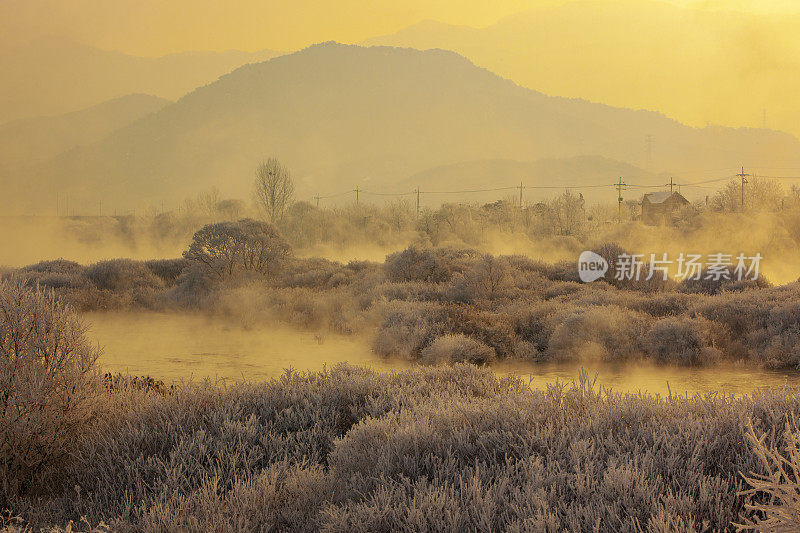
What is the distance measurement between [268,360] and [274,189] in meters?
38.1

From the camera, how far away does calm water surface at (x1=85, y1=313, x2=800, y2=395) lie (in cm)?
951

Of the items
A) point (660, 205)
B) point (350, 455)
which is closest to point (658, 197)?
point (660, 205)

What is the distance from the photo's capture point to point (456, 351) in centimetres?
1059

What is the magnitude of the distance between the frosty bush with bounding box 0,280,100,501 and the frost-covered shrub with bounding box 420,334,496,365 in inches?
247

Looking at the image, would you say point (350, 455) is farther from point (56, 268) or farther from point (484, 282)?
point (56, 268)

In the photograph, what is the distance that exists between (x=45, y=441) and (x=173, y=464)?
1107 mm

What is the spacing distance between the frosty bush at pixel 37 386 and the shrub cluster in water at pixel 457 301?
6476mm

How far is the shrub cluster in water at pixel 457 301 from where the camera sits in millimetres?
11094

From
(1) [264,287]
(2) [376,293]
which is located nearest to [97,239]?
(1) [264,287]

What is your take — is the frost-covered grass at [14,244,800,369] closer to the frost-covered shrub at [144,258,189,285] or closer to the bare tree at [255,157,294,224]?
the frost-covered shrub at [144,258,189,285]

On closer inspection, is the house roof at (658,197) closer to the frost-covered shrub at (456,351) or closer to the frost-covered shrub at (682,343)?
the frost-covered shrub at (682,343)

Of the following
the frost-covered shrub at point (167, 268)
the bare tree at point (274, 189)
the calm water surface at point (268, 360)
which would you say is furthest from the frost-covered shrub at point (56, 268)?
the bare tree at point (274, 189)

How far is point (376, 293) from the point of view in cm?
1545

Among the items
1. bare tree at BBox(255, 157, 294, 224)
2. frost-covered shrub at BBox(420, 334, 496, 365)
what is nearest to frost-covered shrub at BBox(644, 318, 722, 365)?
frost-covered shrub at BBox(420, 334, 496, 365)
